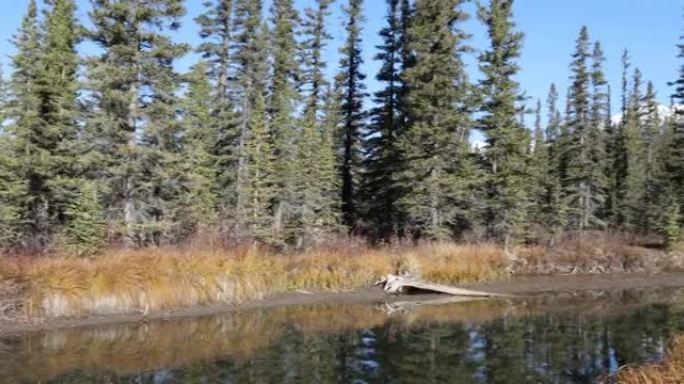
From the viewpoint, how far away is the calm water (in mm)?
12078

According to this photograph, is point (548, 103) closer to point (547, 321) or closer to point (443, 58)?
point (443, 58)

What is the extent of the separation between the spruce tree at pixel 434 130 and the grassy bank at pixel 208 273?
4.80 metres

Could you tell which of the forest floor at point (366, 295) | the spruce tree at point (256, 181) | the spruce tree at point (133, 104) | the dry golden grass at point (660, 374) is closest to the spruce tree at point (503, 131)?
the forest floor at point (366, 295)

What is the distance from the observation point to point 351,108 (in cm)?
4397

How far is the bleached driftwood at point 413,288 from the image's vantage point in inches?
894

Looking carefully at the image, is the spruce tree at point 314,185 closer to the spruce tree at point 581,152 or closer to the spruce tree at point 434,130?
the spruce tree at point 434,130

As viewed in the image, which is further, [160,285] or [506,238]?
[506,238]

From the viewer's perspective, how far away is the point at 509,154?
35.6 m

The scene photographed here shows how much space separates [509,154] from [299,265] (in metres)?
17.6

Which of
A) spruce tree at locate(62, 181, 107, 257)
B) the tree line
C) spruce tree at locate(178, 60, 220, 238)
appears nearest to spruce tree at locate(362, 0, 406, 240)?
the tree line

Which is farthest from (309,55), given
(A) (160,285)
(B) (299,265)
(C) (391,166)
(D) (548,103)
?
(D) (548,103)

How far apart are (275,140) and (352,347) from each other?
994 inches

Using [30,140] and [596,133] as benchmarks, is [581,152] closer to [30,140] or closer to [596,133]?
[596,133]

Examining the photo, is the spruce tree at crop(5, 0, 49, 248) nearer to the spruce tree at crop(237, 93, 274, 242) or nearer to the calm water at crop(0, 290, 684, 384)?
the spruce tree at crop(237, 93, 274, 242)
